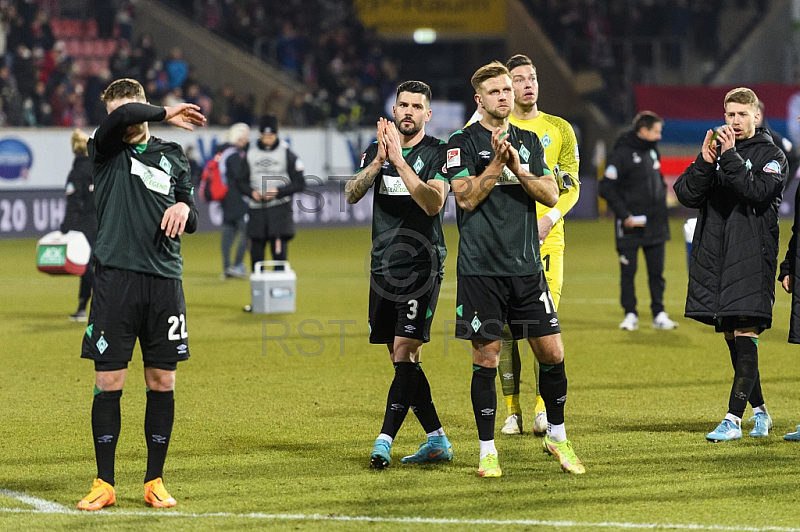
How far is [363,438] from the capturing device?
23.7 ft

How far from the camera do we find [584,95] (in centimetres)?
3350

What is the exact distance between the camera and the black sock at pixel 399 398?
258 inches

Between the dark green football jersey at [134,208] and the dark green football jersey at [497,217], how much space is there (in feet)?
5.07

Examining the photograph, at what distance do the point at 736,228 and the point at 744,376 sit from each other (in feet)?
3.02

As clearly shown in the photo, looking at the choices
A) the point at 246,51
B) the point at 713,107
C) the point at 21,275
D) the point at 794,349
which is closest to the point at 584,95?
the point at 713,107

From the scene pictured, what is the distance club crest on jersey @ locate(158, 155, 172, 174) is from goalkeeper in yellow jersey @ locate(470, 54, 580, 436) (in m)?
2.28

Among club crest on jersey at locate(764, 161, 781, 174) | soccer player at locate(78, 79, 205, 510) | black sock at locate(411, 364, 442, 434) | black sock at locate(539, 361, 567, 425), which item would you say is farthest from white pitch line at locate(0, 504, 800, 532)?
club crest on jersey at locate(764, 161, 781, 174)

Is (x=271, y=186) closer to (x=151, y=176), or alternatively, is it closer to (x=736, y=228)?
(x=736, y=228)

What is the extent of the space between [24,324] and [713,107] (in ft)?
72.5

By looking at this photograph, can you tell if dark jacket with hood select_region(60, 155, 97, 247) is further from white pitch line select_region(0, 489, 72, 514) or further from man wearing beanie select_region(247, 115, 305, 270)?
white pitch line select_region(0, 489, 72, 514)

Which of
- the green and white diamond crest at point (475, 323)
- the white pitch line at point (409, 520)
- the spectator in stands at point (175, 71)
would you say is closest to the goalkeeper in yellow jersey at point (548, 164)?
the green and white diamond crest at point (475, 323)

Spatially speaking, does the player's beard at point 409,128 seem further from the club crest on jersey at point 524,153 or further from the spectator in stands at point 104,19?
the spectator in stands at point 104,19

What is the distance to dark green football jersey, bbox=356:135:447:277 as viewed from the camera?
6.47m

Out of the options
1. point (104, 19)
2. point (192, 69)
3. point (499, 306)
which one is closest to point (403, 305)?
point (499, 306)
